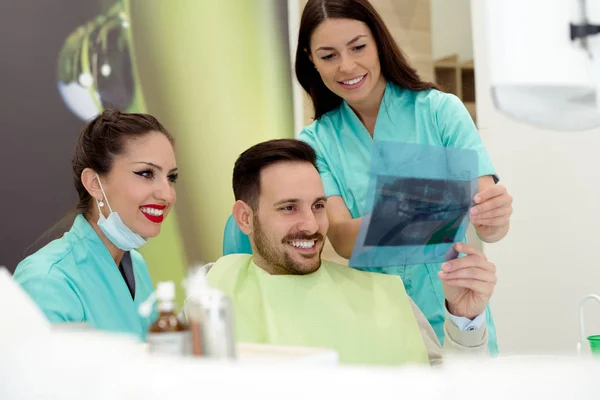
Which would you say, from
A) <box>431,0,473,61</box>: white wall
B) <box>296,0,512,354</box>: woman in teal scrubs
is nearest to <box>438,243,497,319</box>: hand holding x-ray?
<box>296,0,512,354</box>: woman in teal scrubs

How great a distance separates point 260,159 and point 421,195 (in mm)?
503

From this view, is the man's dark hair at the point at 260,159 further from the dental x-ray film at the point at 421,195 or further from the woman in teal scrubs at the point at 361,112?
the dental x-ray film at the point at 421,195

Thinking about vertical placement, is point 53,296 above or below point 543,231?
above

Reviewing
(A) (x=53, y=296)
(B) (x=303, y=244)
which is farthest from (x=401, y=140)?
(A) (x=53, y=296)

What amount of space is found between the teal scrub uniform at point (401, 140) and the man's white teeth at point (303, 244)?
7.6 inches

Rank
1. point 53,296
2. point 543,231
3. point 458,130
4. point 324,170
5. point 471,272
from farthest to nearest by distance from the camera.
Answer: point 543,231 < point 324,170 < point 458,130 < point 53,296 < point 471,272

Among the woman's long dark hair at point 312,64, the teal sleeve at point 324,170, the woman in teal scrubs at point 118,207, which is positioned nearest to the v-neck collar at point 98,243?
the woman in teal scrubs at point 118,207

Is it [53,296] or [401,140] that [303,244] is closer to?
[401,140]

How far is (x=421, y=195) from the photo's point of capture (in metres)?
1.63

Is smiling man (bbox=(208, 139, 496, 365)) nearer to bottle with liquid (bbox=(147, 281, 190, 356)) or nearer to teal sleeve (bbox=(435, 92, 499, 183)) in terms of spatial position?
teal sleeve (bbox=(435, 92, 499, 183))

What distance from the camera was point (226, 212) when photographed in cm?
346

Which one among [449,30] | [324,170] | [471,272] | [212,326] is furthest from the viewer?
[449,30]

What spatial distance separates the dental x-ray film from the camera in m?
1.59

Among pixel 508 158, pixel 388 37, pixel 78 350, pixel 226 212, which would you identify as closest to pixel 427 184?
pixel 388 37
